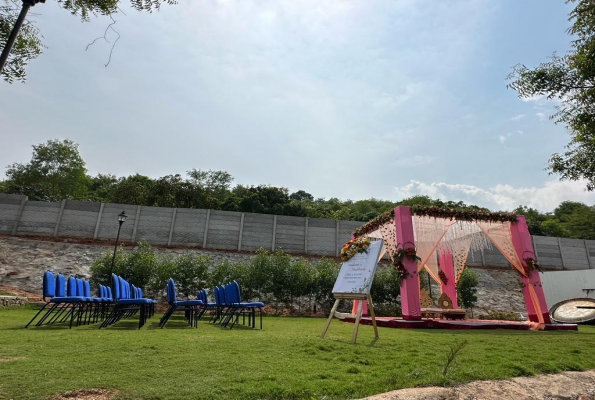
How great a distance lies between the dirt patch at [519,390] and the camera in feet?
9.21

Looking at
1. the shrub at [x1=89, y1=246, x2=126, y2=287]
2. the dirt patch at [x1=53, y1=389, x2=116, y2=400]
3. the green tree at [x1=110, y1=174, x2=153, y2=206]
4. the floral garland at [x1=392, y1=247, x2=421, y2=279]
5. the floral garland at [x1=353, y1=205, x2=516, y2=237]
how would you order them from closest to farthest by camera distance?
the dirt patch at [x1=53, y1=389, x2=116, y2=400], the floral garland at [x1=392, y1=247, x2=421, y2=279], the floral garland at [x1=353, y1=205, x2=516, y2=237], the shrub at [x1=89, y1=246, x2=126, y2=287], the green tree at [x1=110, y1=174, x2=153, y2=206]

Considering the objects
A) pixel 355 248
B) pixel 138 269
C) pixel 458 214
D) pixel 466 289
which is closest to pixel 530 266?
pixel 458 214

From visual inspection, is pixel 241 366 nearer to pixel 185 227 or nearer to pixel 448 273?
pixel 448 273

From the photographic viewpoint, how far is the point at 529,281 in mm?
9844

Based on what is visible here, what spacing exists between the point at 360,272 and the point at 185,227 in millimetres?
14643

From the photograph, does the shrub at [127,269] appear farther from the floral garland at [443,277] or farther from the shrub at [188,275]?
the floral garland at [443,277]

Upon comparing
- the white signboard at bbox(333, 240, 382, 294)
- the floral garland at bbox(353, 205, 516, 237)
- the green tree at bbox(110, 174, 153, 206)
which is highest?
the green tree at bbox(110, 174, 153, 206)

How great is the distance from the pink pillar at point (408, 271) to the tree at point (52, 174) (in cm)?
3371

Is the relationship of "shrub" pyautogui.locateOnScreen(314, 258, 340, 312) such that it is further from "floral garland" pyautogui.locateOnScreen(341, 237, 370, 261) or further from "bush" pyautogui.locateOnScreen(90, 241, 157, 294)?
"floral garland" pyautogui.locateOnScreen(341, 237, 370, 261)

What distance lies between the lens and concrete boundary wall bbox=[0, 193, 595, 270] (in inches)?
683

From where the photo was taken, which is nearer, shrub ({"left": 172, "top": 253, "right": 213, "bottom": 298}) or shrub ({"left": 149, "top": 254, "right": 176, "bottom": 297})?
shrub ({"left": 149, "top": 254, "right": 176, "bottom": 297})

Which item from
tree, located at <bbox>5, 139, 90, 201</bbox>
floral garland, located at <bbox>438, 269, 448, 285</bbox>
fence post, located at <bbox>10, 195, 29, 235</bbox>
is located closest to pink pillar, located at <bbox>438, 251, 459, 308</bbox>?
floral garland, located at <bbox>438, 269, 448, 285</bbox>

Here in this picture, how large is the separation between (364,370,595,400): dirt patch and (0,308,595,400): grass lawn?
11cm

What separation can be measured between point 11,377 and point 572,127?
976cm
